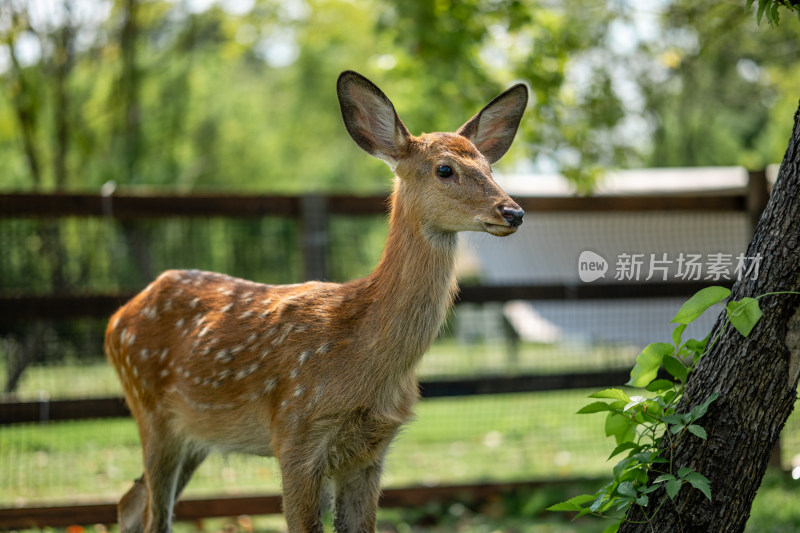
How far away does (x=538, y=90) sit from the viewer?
7055 mm

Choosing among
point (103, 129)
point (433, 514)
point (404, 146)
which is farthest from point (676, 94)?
point (404, 146)

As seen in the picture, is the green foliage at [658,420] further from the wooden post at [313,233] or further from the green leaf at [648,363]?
the wooden post at [313,233]

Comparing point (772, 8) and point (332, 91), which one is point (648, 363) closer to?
point (772, 8)

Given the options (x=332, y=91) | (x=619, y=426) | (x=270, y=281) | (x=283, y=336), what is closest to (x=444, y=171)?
→ (x=283, y=336)

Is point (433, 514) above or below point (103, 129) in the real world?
below

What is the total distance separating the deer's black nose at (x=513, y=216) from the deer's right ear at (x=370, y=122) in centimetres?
71

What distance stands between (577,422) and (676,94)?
1250cm

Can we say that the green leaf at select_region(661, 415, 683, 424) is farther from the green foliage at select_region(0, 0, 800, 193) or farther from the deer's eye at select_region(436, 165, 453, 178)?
the green foliage at select_region(0, 0, 800, 193)

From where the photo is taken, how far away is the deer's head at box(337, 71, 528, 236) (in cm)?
344

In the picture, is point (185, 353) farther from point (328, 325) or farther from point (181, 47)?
point (181, 47)

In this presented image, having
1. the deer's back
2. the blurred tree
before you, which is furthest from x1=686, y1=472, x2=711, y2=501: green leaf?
the blurred tree

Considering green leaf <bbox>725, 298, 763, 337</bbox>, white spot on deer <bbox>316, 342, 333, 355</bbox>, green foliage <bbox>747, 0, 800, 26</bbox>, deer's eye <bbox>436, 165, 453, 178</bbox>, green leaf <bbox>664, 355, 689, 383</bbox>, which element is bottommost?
white spot on deer <bbox>316, 342, 333, 355</bbox>

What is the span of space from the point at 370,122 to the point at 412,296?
0.83 metres

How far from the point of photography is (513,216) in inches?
130
